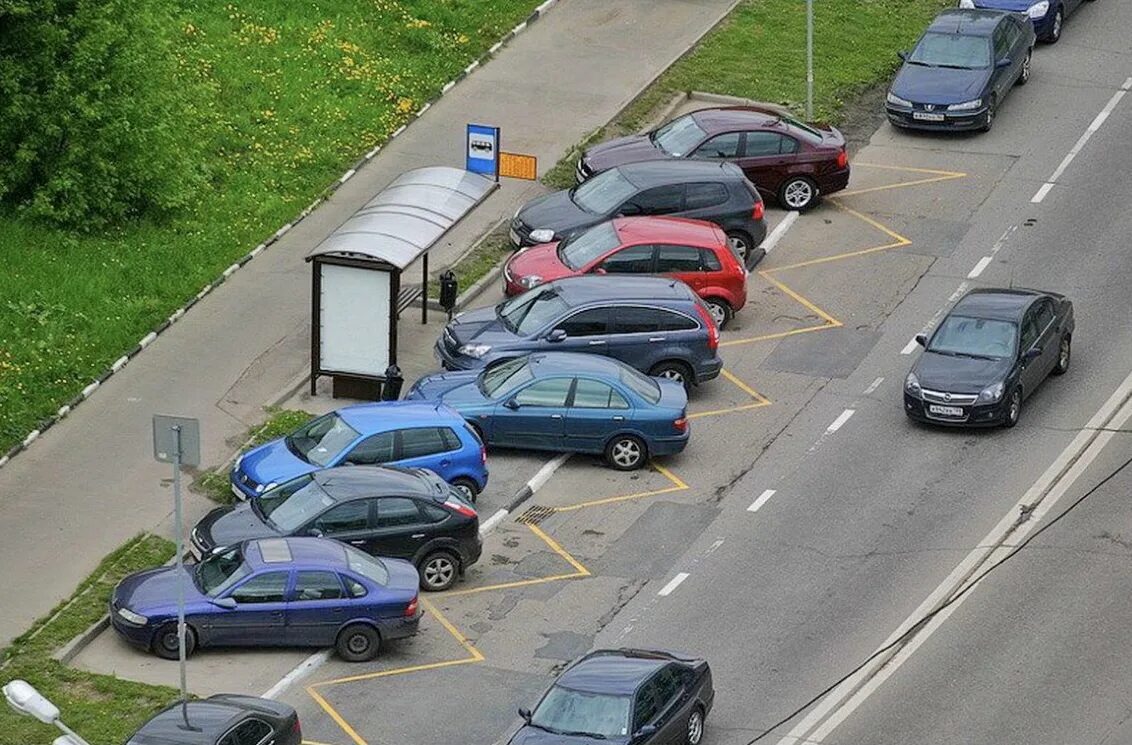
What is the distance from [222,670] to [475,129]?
46.2ft

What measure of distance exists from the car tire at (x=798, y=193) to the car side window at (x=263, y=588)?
16.0 m

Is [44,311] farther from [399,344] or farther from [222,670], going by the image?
[222,670]

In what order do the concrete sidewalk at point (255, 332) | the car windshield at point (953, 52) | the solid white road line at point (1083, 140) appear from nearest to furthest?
1. the concrete sidewalk at point (255, 332)
2. the solid white road line at point (1083, 140)
3. the car windshield at point (953, 52)

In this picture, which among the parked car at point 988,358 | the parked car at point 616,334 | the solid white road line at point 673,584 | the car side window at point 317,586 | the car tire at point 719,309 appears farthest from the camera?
the car tire at point 719,309

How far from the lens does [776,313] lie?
3791 cm

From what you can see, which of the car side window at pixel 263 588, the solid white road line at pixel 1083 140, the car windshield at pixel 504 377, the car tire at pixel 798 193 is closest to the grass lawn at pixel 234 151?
the car windshield at pixel 504 377

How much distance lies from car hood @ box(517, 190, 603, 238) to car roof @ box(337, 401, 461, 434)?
7.05 meters

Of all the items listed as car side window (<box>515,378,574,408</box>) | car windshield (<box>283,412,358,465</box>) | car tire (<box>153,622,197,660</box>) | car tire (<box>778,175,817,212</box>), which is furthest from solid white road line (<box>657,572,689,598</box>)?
car tire (<box>778,175,817,212</box>)

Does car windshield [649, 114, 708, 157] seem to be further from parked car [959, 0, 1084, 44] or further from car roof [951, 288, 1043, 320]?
parked car [959, 0, 1084, 44]

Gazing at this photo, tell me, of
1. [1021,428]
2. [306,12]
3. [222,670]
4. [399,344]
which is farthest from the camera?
[306,12]

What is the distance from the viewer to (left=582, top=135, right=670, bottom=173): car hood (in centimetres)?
4069

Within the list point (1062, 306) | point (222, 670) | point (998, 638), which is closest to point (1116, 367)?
point (1062, 306)

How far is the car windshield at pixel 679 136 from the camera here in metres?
40.8

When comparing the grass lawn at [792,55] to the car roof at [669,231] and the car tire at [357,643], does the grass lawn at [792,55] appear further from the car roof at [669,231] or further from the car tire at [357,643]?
the car tire at [357,643]
